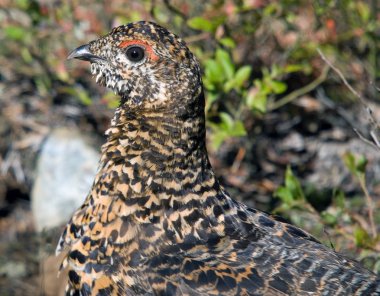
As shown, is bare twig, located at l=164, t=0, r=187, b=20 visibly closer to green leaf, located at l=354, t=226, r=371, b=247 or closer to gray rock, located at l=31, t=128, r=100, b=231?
gray rock, located at l=31, t=128, r=100, b=231

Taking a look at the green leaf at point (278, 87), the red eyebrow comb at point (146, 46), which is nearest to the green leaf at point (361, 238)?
the green leaf at point (278, 87)

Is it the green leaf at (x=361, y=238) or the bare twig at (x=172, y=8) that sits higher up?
the bare twig at (x=172, y=8)

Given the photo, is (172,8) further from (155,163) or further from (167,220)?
(167,220)

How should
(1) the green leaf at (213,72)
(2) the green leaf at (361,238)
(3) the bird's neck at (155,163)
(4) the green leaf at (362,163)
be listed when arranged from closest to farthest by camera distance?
(3) the bird's neck at (155,163) < (2) the green leaf at (361,238) < (4) the green leaf at (362,163) < (1) the green leaf at (213,72)

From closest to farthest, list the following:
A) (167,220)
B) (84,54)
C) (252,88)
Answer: (167,220)
(84,54)
(252,88)

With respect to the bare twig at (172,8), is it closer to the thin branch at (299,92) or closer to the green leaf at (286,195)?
the thin branch at (299,92)

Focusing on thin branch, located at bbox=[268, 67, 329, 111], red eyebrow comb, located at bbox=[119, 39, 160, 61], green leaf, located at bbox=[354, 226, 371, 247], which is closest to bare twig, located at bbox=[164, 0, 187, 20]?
thin branch, located at bbox=[268, 67, 329, 111]

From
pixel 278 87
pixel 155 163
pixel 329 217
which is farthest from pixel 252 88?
pixel 155 163
